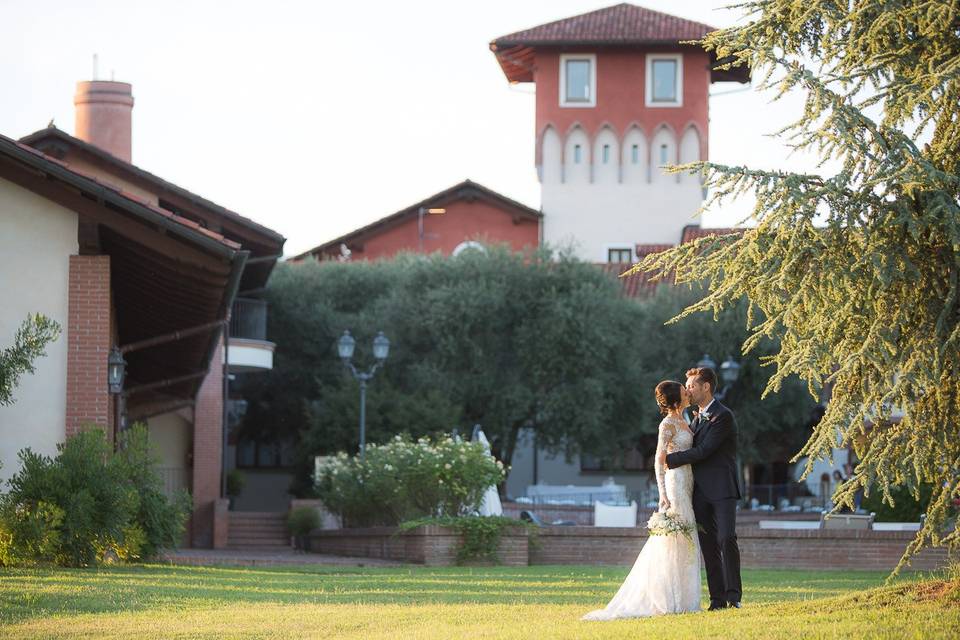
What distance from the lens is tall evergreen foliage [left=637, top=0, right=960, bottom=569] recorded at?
10250 millimetres

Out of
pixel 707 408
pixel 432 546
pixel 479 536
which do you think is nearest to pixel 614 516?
pixel 479 536

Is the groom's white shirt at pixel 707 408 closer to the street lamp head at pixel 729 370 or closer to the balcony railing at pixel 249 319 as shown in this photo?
the street lamp head at pixel 729 370

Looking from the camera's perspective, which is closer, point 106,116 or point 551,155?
point 106,116

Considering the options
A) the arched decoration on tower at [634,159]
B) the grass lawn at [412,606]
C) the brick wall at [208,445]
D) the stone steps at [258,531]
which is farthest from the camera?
the arched decoration on tower at [634,159]

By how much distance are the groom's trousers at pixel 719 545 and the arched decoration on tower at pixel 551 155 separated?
2142 inches

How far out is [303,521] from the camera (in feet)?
109

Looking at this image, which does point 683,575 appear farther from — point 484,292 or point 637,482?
point 637,482

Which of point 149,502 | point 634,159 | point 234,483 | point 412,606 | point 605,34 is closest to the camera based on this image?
point 412,606

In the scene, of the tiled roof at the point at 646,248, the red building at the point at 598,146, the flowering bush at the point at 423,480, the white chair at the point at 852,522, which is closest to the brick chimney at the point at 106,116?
the flowering bush at the point at 423,480

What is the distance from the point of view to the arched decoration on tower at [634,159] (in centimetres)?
6531

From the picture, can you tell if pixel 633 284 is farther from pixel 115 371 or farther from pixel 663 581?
pixel 663 581

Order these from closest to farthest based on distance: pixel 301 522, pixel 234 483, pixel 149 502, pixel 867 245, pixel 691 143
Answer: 1. pixel 867 245
2. pixel 149 502
3. pixel 301 522
4. pixel 234 483
5. pixel 691 143

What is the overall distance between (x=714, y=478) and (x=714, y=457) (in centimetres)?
16

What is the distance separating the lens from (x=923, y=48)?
11.1 meters
